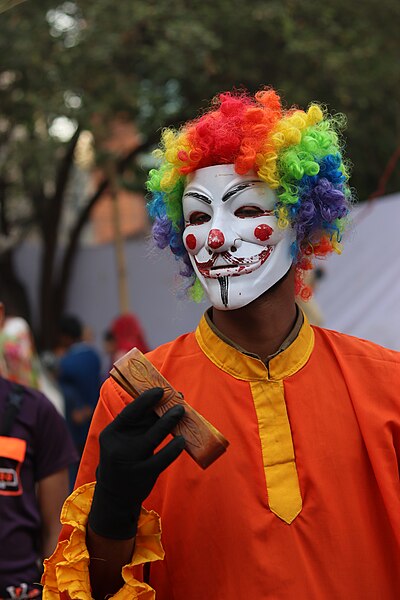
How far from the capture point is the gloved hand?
6.84ft

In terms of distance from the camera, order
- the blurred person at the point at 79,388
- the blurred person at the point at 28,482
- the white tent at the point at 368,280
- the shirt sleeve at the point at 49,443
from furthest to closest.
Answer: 1. the white tent at the point at 368,280
2. the blurred person at the point at 79,388
3. the shirt sleeve at the point at 49,443
4. the blurred person at the point at 28,482

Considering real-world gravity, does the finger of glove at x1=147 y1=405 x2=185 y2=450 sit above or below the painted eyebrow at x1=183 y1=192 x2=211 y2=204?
below

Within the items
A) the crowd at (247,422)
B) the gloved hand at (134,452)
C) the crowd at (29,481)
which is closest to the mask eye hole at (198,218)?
the crowd at (247,422)

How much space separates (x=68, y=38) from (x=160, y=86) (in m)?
1.21

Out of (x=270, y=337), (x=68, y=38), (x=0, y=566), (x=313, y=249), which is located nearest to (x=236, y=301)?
(x=270, y=337)

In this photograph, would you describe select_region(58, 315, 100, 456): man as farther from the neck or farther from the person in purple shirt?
the neck

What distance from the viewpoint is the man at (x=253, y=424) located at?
2.26 metres

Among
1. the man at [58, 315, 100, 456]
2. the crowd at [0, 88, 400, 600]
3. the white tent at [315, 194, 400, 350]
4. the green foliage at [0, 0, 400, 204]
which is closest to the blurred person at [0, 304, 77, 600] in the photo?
the crowd at [0, 88, 400, 600]

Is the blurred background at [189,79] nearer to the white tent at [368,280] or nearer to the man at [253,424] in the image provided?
the white tent at [368,280]

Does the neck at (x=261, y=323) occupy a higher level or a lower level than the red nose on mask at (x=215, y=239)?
lower

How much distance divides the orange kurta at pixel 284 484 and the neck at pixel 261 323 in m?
0.05

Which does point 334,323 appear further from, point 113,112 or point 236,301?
point 236,301

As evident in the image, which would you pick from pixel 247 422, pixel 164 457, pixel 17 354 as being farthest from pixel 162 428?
pixel 17 354

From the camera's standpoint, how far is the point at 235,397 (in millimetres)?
2457
